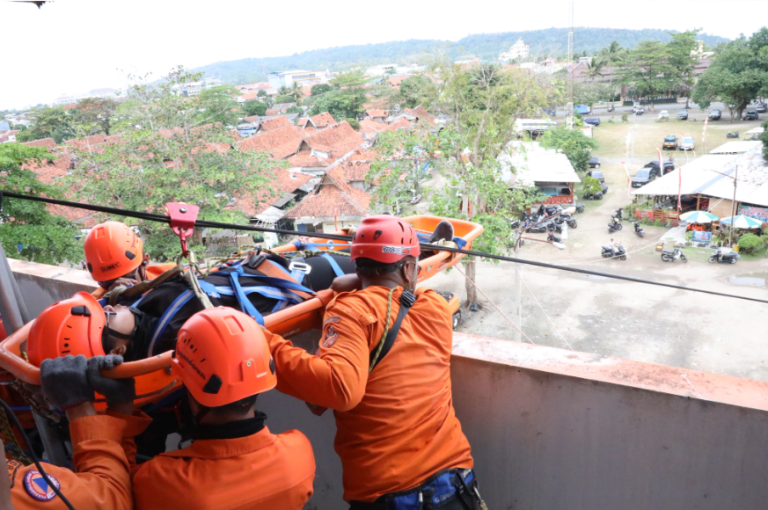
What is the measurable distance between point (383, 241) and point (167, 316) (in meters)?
0.74

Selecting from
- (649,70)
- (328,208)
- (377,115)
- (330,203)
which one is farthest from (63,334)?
(649,70)

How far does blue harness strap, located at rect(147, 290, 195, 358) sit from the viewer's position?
1675 millimetres

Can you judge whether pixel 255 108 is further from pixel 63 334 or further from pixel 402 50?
pixel 402 50

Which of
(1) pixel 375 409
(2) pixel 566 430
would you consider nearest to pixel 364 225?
(1) pixel 375 409

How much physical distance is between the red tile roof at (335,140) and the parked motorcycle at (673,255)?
1555 cm

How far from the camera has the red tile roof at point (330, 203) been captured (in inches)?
637

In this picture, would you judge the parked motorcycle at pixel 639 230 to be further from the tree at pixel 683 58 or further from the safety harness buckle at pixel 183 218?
the tree at pixel 683 58

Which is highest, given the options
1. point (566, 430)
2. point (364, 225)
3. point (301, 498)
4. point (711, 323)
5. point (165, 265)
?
point (364, 225)

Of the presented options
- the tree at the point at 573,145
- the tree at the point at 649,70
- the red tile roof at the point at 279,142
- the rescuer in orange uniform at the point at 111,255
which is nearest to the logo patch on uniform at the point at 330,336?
the rescuer in orange uniform at the point at 111,255

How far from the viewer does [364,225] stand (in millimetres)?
1776

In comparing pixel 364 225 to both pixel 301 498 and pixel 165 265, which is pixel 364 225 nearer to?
pixel 301 498

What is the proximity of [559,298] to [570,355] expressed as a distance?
40.2 ft

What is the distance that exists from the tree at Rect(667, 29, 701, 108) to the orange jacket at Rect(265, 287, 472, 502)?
40232mm

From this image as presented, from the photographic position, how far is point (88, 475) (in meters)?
1.22
